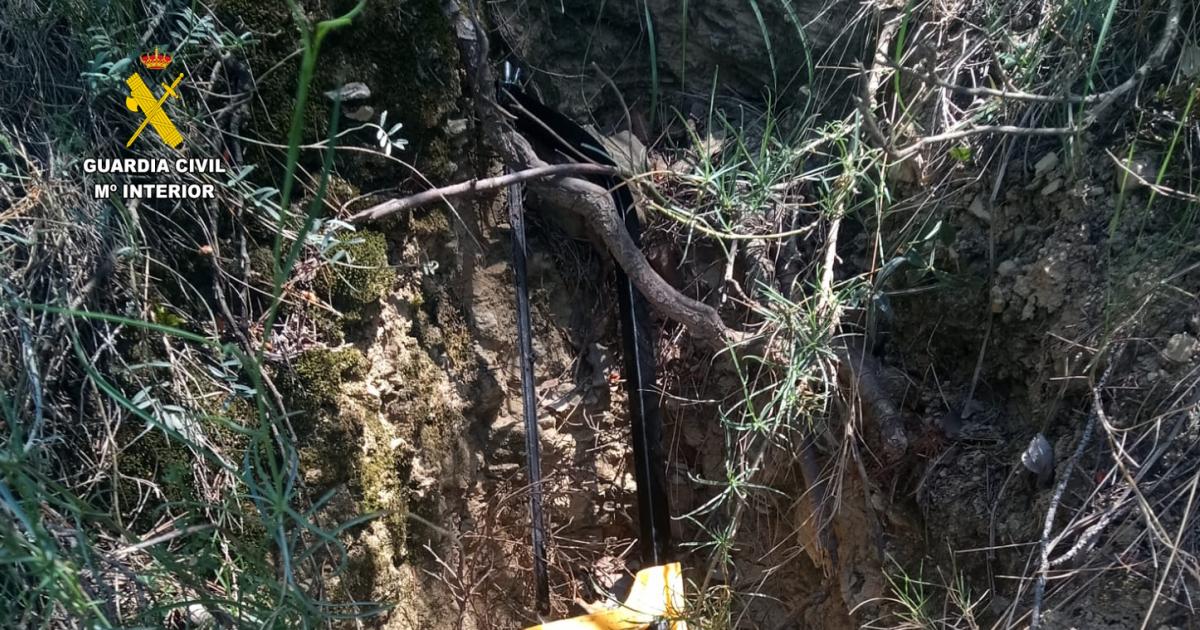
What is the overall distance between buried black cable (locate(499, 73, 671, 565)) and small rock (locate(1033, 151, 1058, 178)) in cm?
82

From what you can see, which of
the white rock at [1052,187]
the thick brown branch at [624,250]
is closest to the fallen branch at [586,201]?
the thick brown branch at [624,250]

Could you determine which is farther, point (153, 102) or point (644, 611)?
point (644, 611)

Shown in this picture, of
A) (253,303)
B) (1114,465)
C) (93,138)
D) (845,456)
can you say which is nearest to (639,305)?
(845,456)

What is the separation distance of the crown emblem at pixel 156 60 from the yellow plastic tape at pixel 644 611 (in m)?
1.19

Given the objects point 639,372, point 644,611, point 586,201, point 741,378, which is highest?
point 586,201

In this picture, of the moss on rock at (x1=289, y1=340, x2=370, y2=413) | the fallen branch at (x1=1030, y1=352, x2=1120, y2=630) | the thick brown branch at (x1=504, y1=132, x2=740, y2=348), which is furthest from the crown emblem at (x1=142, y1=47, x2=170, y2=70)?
the fallen branch at (x1=1030, y1=352, x2=1120, y2=630)

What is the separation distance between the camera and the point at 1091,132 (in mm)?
1329

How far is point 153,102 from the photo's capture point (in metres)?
1.23

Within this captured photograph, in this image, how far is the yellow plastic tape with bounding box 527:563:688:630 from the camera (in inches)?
62.4

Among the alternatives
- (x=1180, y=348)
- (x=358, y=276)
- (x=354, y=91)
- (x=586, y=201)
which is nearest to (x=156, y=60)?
(x=354, y=91)

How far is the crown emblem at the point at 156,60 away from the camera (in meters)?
1.22

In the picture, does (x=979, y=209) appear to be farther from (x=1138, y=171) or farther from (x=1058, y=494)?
(x=1058, y=494)

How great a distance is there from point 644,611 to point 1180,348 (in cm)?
105

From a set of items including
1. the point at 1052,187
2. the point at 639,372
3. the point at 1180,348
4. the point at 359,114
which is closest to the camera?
the point at 1180,348
